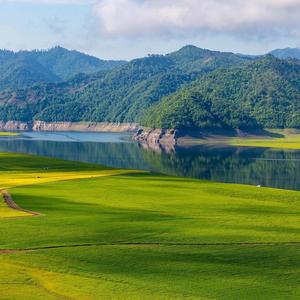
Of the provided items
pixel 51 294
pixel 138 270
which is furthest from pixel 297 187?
pixel 51 294

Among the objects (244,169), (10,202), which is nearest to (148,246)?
(10,202)

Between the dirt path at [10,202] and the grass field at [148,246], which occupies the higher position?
the dirt path at [10,202]

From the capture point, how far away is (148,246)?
4491 cm

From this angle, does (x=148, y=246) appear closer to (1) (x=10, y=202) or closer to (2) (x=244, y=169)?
(1) (x=10, y=202)

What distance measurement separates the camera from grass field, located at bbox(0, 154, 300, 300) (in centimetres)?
3591

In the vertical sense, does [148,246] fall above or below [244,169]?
above

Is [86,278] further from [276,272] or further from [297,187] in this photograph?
[297,187]

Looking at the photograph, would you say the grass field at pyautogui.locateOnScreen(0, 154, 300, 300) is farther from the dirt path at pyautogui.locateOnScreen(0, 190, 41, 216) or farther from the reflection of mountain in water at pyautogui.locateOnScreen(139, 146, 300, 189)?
the reflection of mountain in water at pyautogui.locateOnScreen(139, 146, 300, 189)

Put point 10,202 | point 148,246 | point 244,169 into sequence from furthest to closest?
1. point 244,169
2. point 10,202
3. point 148,246

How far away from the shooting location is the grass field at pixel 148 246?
3591 centimetres

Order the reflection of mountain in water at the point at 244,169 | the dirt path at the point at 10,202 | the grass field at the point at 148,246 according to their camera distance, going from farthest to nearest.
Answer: the reflection of mountain in water at the point at 244,169 → the dirt path at the point at 10,202 → the grass field at the point at 148,246

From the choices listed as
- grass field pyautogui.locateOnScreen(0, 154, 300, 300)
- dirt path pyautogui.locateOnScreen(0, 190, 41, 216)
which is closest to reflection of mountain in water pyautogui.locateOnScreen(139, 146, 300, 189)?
grass field pyautogui.locateOnScreen(0, 154, 300, 300)

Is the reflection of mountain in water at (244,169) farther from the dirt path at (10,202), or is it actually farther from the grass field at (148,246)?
the dirt path at (10,202)

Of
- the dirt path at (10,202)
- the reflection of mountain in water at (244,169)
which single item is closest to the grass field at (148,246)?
the dirt path at (10,202)
